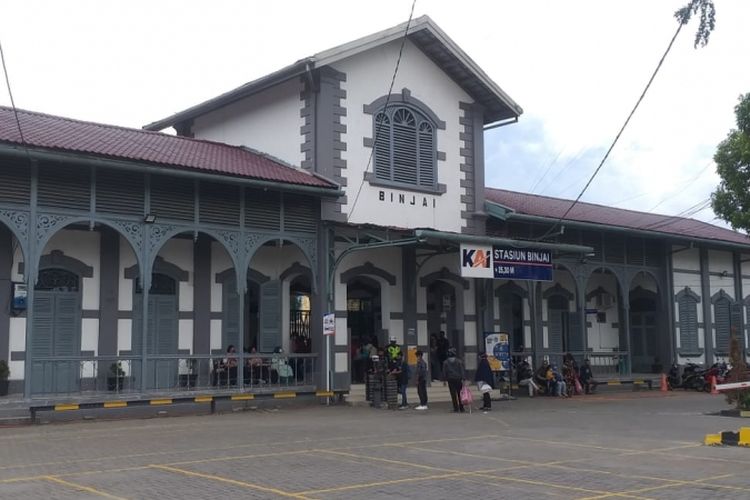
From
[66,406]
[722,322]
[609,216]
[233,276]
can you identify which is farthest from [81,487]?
[722,322]

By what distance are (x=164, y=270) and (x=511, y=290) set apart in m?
11.9

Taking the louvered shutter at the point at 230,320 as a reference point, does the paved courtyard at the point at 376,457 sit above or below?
below

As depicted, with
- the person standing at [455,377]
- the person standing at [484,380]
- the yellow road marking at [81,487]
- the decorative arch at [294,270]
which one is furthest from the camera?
the decorative arch at [294,270]

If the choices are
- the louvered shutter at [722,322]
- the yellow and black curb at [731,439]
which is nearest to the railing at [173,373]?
the yellow and black curb at [731,439]

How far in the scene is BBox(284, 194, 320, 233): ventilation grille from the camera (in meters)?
21.1

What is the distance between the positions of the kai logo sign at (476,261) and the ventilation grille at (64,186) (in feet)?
30.4

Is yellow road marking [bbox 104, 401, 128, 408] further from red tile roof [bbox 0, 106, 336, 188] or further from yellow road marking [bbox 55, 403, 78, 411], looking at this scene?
red tile roof [bbox 0, 106, 336, 188]

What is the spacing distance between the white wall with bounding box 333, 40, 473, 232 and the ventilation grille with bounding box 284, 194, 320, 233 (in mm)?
933

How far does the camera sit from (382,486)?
31.3ft

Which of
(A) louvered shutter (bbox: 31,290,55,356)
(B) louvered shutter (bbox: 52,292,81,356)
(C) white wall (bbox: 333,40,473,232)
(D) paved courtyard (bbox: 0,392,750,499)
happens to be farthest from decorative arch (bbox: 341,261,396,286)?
(A) louvered shutter (bbox: 31,290,55,356)

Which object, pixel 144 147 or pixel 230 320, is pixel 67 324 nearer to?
→ pixel 230 320

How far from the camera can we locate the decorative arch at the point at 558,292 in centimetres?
2884

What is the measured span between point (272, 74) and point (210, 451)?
1216 centimetres

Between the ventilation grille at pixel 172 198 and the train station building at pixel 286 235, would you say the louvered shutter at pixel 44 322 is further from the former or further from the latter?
the ventilation grille at pixel 172 198
